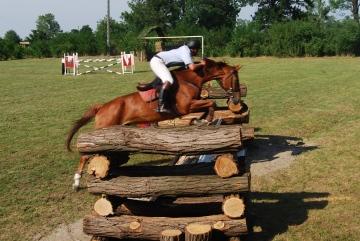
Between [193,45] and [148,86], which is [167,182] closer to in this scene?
[148,86]

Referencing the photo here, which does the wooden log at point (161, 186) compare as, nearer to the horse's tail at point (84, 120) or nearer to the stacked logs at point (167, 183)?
the stacked logs at point (167, 183)

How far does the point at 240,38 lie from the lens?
55.2m

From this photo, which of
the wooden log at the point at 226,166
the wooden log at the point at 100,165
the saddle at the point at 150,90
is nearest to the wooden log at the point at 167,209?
the wooden log at the point at 100,165

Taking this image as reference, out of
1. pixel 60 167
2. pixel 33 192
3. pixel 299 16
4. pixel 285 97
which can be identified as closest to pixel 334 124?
pixel 285 97

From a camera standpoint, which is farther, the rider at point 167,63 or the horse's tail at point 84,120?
the horse's tail at point 84,120

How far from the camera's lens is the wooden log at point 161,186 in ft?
19.7

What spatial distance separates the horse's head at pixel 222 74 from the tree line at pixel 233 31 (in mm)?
39568

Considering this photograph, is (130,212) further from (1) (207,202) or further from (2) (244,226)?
(2) (244,226)

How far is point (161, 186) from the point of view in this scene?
6.09 metres

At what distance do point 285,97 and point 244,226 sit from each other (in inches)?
586

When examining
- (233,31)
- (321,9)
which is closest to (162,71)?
(233,31)

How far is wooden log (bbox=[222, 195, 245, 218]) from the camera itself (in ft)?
19.4

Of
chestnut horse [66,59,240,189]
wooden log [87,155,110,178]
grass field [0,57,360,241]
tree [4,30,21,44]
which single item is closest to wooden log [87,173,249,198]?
wooden log [87,155,110,178]

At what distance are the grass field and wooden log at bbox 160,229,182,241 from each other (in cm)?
106
